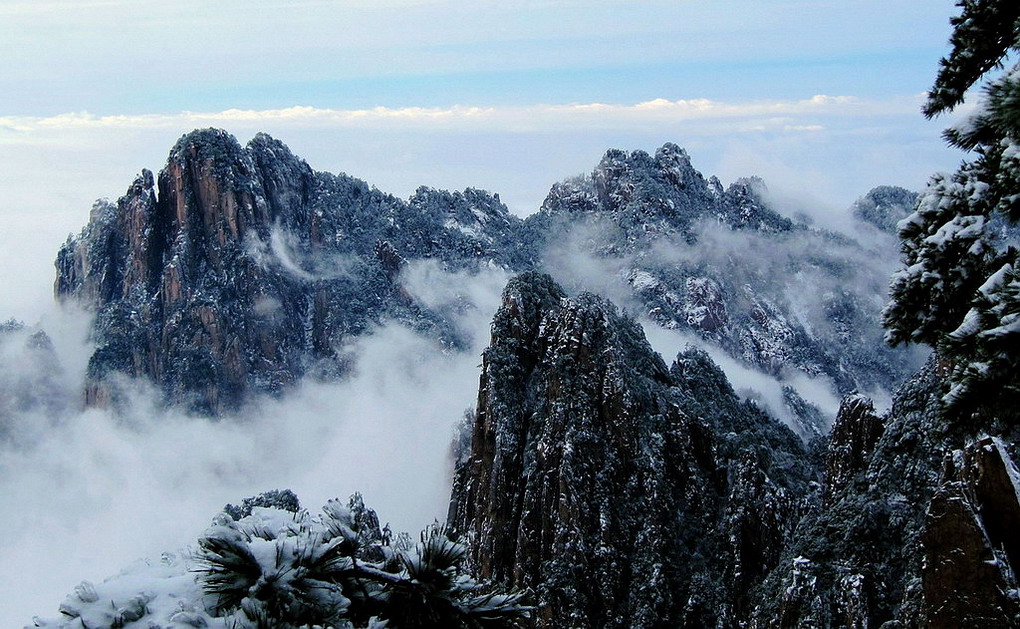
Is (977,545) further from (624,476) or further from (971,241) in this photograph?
(624,476)

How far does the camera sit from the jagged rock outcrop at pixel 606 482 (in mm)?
70188

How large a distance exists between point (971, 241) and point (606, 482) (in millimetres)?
69467

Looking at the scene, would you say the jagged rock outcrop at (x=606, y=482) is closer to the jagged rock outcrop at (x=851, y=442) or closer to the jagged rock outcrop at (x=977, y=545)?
the jagged rock outcrop at (x=851, y=442)

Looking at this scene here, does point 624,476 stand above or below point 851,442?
below

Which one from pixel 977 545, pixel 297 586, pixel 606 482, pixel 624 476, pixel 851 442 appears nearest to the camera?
pixel 297 586

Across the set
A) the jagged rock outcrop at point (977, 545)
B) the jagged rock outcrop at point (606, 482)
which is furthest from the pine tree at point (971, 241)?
the jagged rock outcrop at point (606, 482)

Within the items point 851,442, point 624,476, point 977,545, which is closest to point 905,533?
point 851,442

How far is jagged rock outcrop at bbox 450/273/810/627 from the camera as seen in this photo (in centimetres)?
7019

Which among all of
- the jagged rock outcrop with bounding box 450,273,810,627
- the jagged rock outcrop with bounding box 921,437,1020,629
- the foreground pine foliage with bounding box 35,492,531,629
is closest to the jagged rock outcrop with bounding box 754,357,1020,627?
the jagged rock outcrop with bounding box 921,437,1020,629

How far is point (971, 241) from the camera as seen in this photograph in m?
9.32

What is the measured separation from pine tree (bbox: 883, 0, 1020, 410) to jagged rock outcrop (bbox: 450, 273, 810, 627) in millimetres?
60728

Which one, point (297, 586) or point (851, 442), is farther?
point (851, 442)

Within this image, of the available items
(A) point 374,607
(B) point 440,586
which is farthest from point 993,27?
(A) point 374,607

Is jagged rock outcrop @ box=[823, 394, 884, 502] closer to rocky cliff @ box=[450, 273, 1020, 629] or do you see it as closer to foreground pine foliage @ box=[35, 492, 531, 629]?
rocky cliff @ box=[450, 273, 1020, 629]
